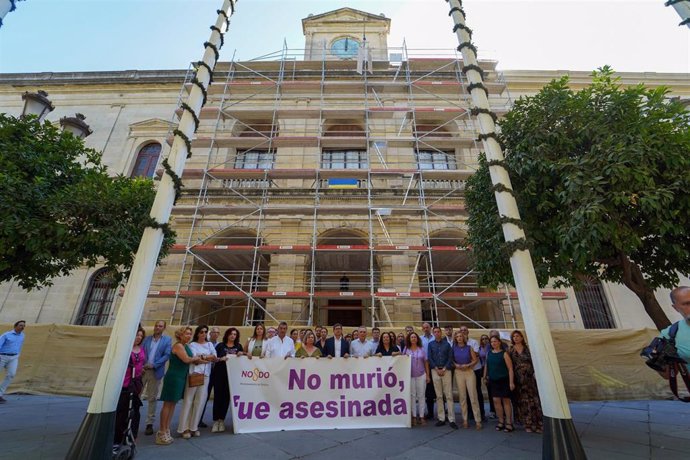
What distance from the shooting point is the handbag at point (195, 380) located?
4.64 metres

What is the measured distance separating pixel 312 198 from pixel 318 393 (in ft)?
27.8

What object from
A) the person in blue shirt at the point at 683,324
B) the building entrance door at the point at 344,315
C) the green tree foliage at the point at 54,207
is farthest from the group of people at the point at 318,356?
the building entrance door at the point at 344,315

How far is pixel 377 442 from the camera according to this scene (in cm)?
436

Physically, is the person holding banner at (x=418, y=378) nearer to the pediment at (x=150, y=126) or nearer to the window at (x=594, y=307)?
the window at (x=594, y=307)

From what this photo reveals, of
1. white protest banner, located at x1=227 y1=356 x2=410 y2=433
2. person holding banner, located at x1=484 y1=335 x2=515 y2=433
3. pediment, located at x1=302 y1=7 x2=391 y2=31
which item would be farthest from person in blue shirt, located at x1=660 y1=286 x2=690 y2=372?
pediment, located at x1=302 y1=7 x2=391 y2=31

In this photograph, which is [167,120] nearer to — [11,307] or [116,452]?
[11,307]

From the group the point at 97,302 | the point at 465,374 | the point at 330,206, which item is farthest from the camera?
the point at 97,302

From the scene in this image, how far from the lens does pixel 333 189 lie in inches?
487

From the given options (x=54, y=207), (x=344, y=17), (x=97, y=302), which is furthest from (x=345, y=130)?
(x=97, y=302)

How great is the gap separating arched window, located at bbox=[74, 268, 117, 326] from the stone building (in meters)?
0.05

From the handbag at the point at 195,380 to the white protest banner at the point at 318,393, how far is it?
388 millimetres

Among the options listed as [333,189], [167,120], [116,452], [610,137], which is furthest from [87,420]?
[167,120]

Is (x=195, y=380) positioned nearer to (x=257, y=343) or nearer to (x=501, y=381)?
(x=257, y=343)

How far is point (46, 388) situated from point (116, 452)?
7.63 m
